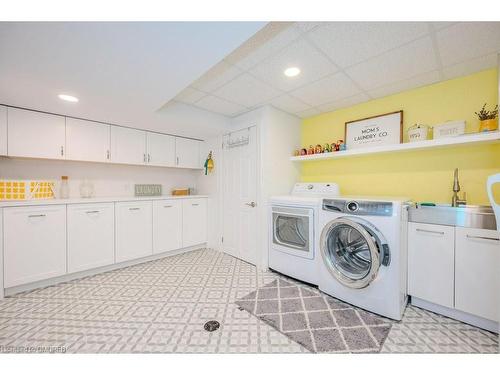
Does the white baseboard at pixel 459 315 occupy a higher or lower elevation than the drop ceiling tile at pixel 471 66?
lower

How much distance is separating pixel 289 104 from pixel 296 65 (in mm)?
901

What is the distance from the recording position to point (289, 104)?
267 cm

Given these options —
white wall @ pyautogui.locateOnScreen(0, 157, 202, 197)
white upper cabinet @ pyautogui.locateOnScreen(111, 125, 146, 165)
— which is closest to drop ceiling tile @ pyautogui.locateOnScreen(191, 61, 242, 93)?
white upper cabinet @ pyautogui.locateOnScreen(111, 125, 146, 165)

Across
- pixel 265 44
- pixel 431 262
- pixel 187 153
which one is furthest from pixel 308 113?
pixel 431 262

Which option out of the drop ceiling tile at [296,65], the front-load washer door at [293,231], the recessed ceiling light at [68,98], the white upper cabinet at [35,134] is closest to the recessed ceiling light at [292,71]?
the drop ceiling tile at [296,65]

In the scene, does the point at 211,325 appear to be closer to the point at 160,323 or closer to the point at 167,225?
the point at 160,323

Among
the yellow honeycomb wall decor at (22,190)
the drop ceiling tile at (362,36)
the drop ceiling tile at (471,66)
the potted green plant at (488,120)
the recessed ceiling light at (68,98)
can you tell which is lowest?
the yellow honeycomb wall decor at (22,190)

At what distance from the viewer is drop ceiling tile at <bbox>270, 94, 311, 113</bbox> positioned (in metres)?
2.48

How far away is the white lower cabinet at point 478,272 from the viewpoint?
1.46 metres

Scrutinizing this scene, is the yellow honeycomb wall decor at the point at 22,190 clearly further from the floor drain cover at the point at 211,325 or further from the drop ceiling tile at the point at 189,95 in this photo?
the floor drain cover at the point at 211,325

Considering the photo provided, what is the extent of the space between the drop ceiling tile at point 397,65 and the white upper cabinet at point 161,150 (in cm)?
278

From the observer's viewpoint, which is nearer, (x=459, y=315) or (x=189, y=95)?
(x=459, y=315)

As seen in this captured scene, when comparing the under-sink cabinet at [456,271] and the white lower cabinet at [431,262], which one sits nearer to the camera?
the under-sink cabinet at [456,271]

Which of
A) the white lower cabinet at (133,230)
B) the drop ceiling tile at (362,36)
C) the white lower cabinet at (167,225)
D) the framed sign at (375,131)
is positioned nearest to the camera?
the drop ceiling tile at (362,36)
